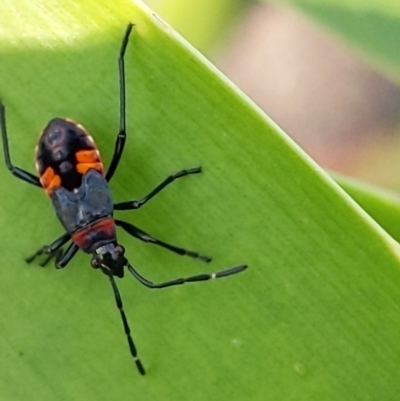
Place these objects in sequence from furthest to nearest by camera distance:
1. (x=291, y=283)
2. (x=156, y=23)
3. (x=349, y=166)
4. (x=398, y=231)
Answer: (x=349, y=166), (x=398, y=231), (x=291, y=283), (x=156, y=23)

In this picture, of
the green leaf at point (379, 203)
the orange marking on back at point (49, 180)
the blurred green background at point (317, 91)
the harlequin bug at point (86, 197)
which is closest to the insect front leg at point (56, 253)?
the harlequin bug at point (86, 197)

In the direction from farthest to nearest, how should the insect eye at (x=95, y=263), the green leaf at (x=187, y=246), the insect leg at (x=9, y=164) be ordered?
the insect eye at (x=95, y=263)
the insect leg at (x=9, y=164)
the green leaf at (x=187, y=246)

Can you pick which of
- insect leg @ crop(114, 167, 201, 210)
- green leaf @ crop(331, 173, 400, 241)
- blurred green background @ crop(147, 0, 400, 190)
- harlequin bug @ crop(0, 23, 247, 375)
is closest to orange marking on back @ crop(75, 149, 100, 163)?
harlequin bug @ crop(0, 23, 247, 375)

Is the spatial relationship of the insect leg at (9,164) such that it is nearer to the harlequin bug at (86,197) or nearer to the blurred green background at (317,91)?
the harlequin bug at (86,197)

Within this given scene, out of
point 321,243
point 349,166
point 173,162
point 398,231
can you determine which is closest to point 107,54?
point 173,162

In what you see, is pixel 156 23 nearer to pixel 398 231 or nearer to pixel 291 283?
pixel 291 283

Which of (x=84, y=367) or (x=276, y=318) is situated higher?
(x=276, y=318)

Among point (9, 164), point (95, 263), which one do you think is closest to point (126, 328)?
point (95, 263)
